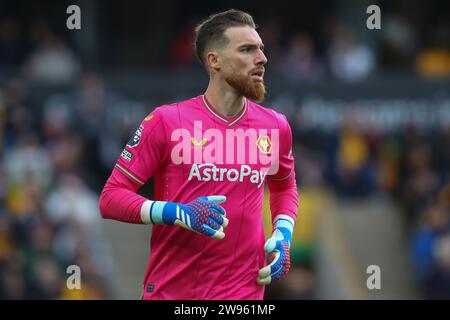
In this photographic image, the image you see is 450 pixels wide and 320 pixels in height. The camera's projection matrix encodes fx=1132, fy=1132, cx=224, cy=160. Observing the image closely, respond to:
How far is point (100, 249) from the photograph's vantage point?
46.5 feet

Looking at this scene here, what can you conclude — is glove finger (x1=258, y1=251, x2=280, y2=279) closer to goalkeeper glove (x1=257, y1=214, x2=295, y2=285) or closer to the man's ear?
goalkeeper glove (x1=257, y1=214, x2=295, y2=285)

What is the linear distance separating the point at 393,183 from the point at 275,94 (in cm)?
233

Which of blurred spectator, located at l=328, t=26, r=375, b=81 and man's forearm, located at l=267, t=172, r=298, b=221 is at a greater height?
blurred spectator, located at l=328, t=26, r=375, b=81

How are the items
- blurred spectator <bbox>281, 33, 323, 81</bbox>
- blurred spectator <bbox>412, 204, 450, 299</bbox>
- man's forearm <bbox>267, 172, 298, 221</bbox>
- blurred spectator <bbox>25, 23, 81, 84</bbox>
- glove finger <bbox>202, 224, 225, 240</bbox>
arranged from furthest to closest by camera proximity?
blurred spectator <bbox>281, 33, 323, 81</bbox> → blurred spectator <bbox>25, 23, 81, 84</bbox> → blurred spectator <bbox>412, 204, 450, 299</bbox> → man's forearm <bbox>267, 172, 298, 221</bbox> → glove finger <bbox>202, 224, 225, 240</bbox>

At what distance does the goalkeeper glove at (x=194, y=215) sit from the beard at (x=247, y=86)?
2.10 feet

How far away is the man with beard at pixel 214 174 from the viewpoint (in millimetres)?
6125

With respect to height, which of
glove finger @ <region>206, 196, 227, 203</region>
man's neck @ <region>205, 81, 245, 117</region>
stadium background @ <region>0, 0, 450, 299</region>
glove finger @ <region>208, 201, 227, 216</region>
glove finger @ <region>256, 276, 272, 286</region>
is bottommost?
glove finger @ <region>256, 276, 272, 286</region>

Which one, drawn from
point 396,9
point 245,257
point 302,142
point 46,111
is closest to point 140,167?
point 245,257

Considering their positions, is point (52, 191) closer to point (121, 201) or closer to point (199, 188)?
point (199, 188)

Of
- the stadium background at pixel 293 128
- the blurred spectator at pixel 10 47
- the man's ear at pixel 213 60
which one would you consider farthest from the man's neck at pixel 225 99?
the blurred spectator at pixel 10 47

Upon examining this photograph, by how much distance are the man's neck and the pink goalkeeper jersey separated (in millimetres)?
43

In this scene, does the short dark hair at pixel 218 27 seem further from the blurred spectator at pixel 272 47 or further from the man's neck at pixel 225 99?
the blurred spectator at pixel 272 47

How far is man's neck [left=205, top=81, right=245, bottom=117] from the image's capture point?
6.30 meters

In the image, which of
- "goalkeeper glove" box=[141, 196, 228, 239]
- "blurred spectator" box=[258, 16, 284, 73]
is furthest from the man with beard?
"blurred spectator" box=[258, 16, 284, 73]
